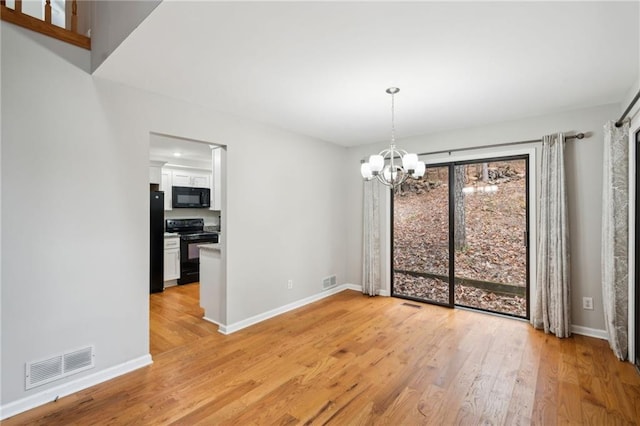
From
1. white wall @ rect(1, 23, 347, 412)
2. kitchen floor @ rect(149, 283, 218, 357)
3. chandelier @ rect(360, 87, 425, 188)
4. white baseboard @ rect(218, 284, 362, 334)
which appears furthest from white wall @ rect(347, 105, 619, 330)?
kitchen floor @ rect(149, 283, 218, 357)

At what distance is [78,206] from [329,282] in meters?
3.58

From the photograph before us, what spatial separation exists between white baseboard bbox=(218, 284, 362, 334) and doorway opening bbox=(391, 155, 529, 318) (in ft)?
3.06

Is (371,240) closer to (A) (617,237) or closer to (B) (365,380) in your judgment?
(B) (365,380)

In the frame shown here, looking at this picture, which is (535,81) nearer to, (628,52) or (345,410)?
(628,52)

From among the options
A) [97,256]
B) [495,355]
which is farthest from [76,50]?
[495,355]

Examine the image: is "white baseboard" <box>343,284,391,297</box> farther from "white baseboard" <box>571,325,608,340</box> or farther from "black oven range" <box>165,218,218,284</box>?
"black oven range" <box>165,218,218,284</box>

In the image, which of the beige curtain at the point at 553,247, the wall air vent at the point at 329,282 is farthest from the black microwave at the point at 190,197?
the beige curtain at the point at 553,247

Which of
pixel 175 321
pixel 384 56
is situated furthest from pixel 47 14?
pixel 175 321

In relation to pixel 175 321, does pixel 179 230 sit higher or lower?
higher

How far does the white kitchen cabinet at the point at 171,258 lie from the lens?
550cm

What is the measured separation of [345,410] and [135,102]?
3.11 m

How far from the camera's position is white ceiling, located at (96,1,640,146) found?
1.75 m

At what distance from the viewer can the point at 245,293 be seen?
147 inches

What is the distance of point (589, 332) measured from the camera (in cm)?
338
